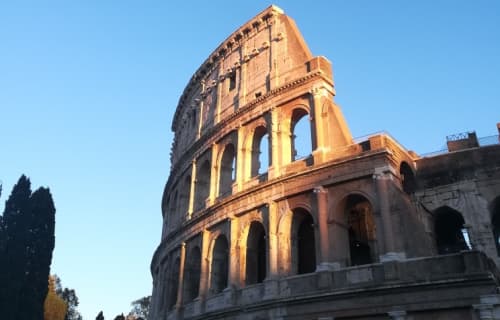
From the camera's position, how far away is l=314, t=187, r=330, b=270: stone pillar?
14031 millimetres

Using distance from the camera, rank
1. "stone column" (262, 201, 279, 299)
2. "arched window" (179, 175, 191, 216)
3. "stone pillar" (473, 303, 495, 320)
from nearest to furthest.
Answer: "stone pillar" (473, 303, 495, 320) < "stone column" (262, 201, 279, 299) < "arched window" (179, 175, 191, 216)

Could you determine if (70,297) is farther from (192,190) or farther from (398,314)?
(398,314)

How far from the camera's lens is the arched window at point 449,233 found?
52.0 feet

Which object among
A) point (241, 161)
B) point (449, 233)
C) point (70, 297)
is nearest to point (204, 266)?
point (241, 161)

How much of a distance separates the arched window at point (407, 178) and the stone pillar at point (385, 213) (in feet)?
6.15

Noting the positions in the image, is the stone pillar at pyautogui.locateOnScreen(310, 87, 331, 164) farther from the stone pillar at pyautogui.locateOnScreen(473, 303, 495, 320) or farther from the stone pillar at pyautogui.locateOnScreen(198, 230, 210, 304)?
the stone pillar at pyautogui.locateOnScreen(473, 303, 495, 320)

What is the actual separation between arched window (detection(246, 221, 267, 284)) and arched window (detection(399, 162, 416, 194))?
556 centimetres

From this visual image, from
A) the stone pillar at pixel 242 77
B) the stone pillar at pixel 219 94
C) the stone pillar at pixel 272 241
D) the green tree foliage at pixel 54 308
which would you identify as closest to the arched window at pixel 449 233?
the stone pillar at pixel 272 241

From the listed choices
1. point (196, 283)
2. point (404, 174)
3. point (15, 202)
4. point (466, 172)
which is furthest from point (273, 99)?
point (15, 202)

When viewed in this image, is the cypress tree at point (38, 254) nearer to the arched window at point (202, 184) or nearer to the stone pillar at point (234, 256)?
the arched window at point (202, 184)

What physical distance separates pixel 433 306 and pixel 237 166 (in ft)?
31.7

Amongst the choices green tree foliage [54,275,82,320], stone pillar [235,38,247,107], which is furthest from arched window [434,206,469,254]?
green tree foliage [54,275,82,320]

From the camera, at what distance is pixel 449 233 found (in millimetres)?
16562

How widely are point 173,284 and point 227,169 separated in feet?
21.1
